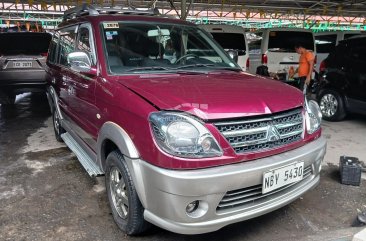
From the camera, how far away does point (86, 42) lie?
359cm

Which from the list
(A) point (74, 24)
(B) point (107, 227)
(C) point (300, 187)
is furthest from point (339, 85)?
(B) point (107, 227)

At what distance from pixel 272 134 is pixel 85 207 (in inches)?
75.9

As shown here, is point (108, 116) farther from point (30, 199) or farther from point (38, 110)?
point (38, 110)

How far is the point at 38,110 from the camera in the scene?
8141mm

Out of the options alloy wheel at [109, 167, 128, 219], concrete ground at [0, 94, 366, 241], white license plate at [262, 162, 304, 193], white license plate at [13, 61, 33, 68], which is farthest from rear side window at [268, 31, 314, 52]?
alloy wheel at [109, 167, 128, 219]

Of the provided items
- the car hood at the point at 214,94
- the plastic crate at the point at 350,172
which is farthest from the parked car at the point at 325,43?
the car hood at the point at 214,94

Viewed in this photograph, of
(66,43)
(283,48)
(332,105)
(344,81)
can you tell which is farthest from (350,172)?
(283,48)

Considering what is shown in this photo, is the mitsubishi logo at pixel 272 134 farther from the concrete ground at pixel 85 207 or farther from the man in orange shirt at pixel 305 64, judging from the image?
the man in orange shirt at pixel 305 64

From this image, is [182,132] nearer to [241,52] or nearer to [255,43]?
[241,52]

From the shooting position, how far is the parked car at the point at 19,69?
738 cm

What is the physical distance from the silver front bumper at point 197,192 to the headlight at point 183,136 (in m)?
0.12

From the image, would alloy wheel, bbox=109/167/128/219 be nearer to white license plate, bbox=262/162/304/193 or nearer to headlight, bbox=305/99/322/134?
white license plate, bbox=262/162/304/193

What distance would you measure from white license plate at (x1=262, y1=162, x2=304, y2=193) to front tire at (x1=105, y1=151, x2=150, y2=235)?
3.04 ft

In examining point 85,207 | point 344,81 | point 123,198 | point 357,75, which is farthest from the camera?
point 344,81
